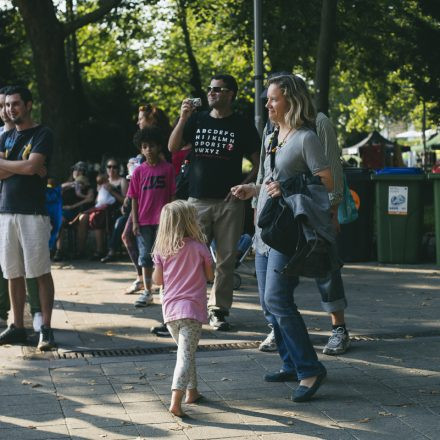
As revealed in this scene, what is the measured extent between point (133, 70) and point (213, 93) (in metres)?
33.0

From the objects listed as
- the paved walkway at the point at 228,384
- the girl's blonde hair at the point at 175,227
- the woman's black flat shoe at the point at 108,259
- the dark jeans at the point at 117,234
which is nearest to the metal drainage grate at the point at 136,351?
the paved walkway at the point at 228,384

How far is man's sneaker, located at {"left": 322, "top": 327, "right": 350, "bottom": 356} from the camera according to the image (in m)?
6.88

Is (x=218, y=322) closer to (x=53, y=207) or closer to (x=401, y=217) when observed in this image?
(x=53, y=207)

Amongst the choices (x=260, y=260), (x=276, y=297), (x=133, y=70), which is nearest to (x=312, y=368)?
(x=276, y=297)

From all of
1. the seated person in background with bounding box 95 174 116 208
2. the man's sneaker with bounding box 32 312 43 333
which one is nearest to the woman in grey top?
the man's sneaker with bounding box 32 312 43 333

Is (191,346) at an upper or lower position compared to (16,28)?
lower

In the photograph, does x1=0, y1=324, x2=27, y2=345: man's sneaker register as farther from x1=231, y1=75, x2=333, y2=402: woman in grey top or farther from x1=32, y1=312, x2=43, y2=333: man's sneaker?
x1=231, y1=75, x2=333, y2=402: woman in grey top

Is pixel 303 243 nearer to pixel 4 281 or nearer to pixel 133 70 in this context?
pixel 4 281

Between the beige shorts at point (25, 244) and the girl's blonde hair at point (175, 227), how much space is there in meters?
2.03

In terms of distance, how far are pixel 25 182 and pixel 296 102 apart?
264 centimetres

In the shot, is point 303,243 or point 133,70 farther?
point 133,70

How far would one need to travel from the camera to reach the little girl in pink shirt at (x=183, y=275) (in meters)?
5.54

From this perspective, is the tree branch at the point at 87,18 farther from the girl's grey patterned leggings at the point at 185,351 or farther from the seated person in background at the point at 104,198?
the girl's grey patterned leggings at the point at 185,351

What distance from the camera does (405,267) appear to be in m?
12.4
